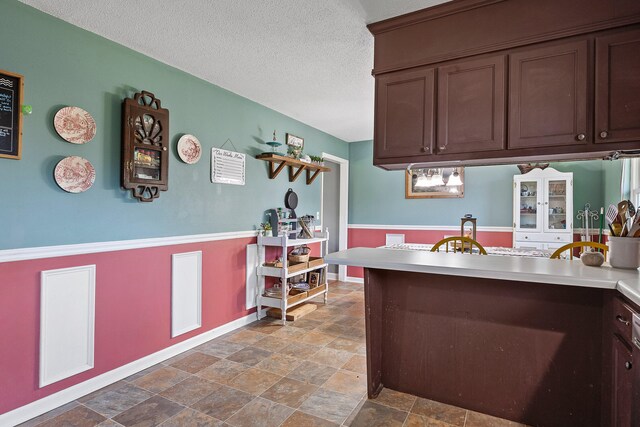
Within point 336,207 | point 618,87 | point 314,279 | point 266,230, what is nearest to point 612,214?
point 618,87

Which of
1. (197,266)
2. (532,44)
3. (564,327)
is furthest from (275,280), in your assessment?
(532,44)

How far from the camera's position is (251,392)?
87.6 inches

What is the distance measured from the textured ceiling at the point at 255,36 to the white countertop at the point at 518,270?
153 centimetres

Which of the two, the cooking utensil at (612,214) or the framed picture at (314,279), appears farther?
the framed picture at (314,279)

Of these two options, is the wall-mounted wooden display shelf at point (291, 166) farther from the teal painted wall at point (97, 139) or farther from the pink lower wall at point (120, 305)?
Answer: the pink lower wall at point (120, 305)

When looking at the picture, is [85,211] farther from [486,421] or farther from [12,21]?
[486,421]

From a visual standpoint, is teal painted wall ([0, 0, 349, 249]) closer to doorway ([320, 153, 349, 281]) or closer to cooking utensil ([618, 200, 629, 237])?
doorway ([320, 153, 349, 281])

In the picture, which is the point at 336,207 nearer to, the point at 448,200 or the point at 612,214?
the point at 448,200

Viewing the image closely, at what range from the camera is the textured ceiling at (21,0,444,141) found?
201cm

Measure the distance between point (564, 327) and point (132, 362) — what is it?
2.83m

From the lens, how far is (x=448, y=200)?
197 inches

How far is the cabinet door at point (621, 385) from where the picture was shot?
135 cm

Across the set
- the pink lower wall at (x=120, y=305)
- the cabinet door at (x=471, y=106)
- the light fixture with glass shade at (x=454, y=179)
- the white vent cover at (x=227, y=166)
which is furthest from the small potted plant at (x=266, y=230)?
the light fixture with glass shade at (x=454, y=179)

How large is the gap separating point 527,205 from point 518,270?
3386 millimetres
